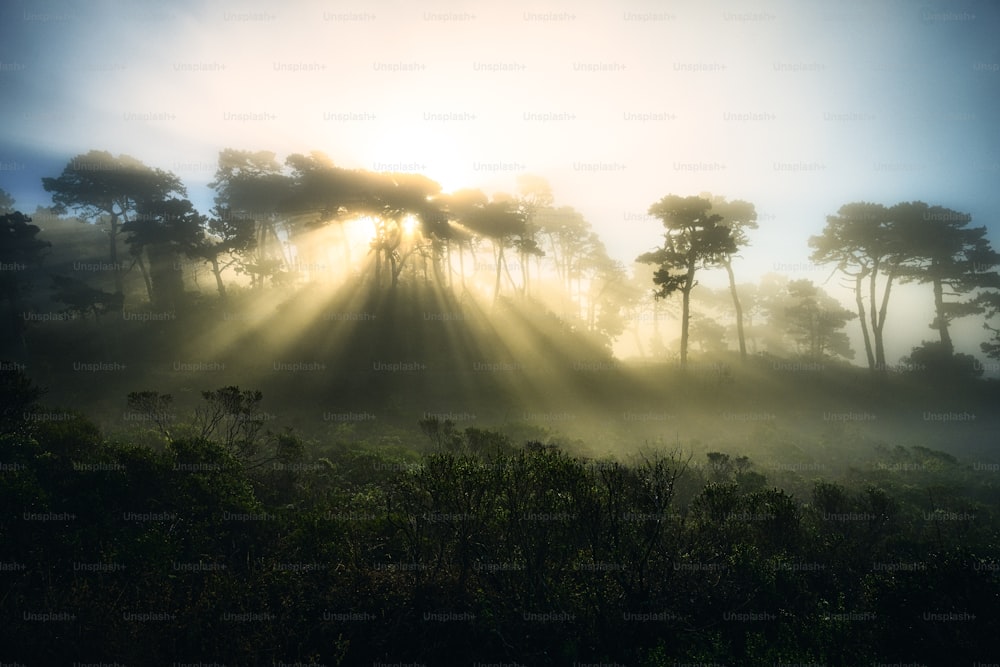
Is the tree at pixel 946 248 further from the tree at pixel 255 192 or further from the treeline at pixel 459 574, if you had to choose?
the tree at pixel 255 192

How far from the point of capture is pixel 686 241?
1059 inches

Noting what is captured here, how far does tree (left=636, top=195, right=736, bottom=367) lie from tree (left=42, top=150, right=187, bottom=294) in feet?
130

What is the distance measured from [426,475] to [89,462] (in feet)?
29.6

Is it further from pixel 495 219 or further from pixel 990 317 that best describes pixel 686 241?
pixel 990 317

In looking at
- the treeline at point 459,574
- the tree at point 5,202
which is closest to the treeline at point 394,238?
the treeline at point 459,574

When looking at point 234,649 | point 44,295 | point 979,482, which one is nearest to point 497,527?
point 234,649

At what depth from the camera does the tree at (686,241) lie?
26125 mm

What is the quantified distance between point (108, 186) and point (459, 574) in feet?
146

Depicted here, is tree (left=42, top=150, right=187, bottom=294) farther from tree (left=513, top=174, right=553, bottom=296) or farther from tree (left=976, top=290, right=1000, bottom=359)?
tree (left=976, top=290, right=1000, bottom=359)

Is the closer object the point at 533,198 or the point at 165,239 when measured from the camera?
the point at 165,239

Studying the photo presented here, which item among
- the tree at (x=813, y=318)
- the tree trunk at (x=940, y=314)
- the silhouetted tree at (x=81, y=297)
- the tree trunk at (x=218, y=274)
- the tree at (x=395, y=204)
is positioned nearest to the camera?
the silhouetted tree at (x=81, y=297)

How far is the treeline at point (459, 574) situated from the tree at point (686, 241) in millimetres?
17673

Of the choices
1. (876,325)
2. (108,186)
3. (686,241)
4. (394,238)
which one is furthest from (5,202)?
(876,325)

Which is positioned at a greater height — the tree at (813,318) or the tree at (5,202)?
the tree at (5,202)
